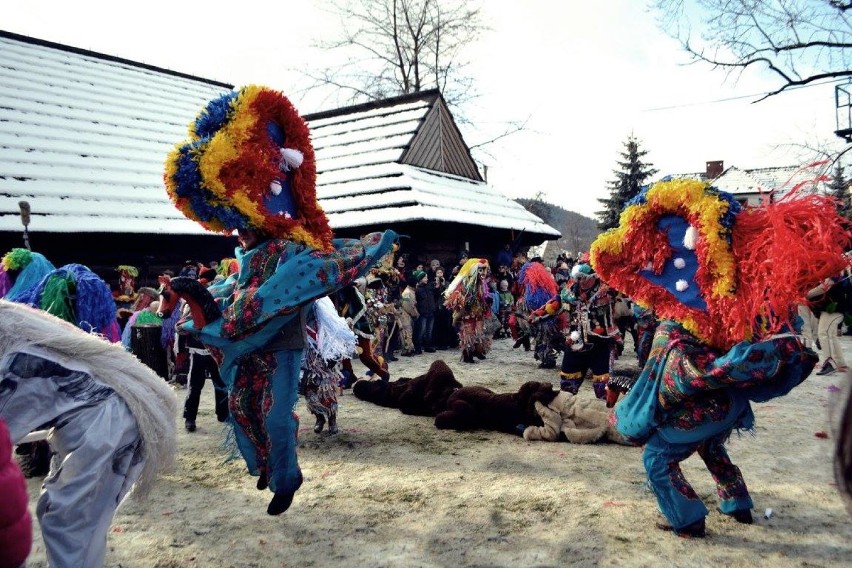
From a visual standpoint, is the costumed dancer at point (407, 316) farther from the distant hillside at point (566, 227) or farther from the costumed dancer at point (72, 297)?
the distant hillside at point (566, 227)

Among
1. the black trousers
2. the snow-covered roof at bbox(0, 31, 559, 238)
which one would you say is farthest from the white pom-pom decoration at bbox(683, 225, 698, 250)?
the snow-covered roof at bbox(0, 31, 559, 238)

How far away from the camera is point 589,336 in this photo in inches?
297

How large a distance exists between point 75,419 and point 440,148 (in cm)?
1603

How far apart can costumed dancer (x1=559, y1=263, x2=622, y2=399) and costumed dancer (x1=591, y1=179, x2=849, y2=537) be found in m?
3.58

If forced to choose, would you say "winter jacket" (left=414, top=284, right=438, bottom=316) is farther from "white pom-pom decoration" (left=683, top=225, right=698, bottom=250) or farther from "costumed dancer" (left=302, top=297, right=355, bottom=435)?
"white pom-pom decoration" (left=683, top=225, right=698, bottom=250)

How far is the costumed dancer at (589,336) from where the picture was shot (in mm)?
7477

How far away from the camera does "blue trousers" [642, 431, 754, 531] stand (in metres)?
3.50

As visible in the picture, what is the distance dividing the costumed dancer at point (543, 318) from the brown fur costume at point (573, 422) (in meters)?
3.55

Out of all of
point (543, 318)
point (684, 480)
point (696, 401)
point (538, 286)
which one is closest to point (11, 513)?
point (696, 401)

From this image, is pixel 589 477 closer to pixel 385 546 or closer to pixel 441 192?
pixel 385 546

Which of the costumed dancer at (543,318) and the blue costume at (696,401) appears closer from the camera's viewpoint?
the blue costume at (696,401)

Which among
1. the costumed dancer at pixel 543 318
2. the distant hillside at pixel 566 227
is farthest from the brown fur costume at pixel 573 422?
the distant hillside at pixel 566 227

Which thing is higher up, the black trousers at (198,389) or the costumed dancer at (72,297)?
the costumed dancer at (72,297)

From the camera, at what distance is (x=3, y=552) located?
4.67ft
